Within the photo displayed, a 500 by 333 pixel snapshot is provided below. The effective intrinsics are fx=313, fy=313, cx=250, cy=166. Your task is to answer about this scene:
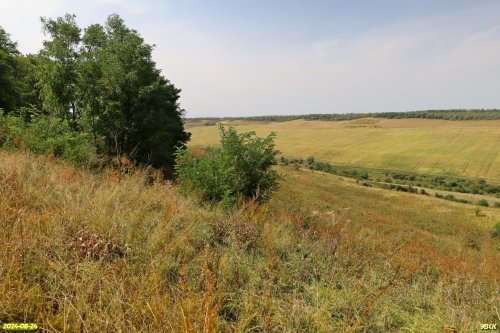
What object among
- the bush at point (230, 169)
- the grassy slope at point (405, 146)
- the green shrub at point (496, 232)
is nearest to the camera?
the bush at point (230, 169)

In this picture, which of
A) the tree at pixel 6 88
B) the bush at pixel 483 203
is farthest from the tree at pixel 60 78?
the bush at pixel 483 203

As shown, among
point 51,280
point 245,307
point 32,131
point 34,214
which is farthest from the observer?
point 32,131

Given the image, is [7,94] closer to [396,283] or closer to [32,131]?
[32,131]

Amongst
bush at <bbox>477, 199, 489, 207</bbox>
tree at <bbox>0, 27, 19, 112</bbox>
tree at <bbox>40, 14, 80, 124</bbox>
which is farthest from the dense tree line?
bush at <bbox>477, 199, 489, 207</bbox>

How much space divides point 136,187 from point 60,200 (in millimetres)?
1657

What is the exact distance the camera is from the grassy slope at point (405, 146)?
78938mm

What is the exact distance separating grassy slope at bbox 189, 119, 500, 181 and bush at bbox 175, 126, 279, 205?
63.3 meters

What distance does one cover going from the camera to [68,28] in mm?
22703

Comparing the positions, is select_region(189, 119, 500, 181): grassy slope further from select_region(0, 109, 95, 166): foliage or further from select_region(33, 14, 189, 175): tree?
select_region(0, 109, 95, 166): foliage

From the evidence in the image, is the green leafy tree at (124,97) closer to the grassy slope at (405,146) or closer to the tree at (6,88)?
the tree at (6,88)

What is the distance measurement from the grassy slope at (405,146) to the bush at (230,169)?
63277mm

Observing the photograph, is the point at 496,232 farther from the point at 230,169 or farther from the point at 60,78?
the point at 60,78

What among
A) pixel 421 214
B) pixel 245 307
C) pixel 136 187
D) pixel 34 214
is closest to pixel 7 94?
pixel 136 187

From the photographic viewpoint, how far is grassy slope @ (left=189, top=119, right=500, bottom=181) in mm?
78938
